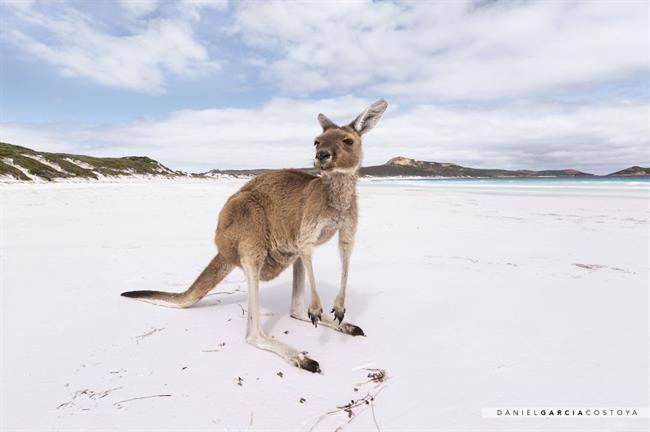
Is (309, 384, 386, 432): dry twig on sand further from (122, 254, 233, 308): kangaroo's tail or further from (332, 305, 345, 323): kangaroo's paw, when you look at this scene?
(122, 254, 233, 308): kangaroo's tail

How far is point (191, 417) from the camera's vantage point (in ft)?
5.60

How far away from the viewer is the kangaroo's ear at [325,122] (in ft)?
8.51

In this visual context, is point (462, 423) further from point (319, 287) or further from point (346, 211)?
point (319, 287)

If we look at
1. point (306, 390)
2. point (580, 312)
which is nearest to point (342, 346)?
point (306, 390)

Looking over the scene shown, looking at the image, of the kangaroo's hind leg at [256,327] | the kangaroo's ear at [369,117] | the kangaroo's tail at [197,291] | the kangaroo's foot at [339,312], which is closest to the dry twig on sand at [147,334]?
the kangaroo's tail at [197,291]

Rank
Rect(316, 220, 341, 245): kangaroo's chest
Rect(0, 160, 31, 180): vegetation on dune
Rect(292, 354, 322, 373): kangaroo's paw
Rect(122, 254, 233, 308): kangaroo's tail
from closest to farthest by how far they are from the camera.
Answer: Rect(292, 354, 322, 373): kangaroo's paw
Rect(316, 220, 341, 245): kangaroo's chest
Rect(122, 254, 233, 308): kangaroo's tail
Rect(0, 160, 31, 180): vegetation on dune

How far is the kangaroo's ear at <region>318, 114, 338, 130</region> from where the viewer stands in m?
2.59

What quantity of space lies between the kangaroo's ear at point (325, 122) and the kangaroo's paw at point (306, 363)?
155 cm

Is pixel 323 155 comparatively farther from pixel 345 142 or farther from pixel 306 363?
pixel 306 363

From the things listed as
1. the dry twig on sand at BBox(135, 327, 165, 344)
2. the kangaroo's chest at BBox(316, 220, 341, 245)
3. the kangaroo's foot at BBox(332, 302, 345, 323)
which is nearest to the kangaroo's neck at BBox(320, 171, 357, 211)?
the kangaroo's chest at BBox(316, 220, 341, 245)

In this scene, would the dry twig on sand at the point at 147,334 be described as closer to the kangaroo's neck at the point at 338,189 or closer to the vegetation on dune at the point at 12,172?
the kangaroo's neck at the point at 338,189

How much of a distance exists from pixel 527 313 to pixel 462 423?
154cm

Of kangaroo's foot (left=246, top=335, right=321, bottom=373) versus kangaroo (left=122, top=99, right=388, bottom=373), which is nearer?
kangaroo's foot (left=246, top=335, right=321, bottom=373)

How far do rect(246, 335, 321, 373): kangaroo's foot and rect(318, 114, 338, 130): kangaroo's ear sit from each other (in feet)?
4.98
